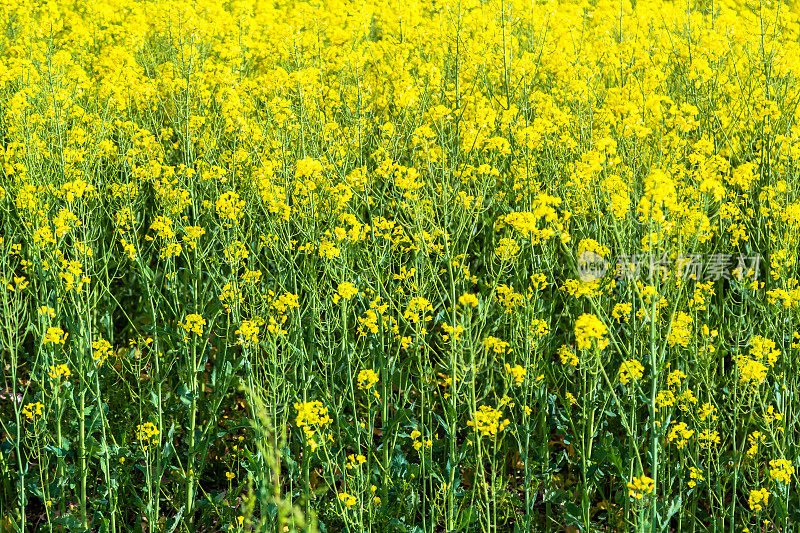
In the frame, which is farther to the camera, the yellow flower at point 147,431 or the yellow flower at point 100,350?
the yellow flower at point 100,350

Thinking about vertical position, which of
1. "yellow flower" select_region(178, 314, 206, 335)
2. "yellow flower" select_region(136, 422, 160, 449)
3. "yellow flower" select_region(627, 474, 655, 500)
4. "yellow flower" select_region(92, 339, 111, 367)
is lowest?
"yellow flower" select_region(136, 422, 160, 449)

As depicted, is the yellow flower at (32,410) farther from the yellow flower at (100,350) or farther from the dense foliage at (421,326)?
the yellow flower at (100,350)

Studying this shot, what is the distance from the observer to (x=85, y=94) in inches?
223

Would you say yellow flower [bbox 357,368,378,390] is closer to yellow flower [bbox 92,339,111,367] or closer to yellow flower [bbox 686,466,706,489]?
yellow flower [bbox 92,339,111,367]

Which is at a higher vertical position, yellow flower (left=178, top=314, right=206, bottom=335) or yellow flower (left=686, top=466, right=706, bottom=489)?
yellow flower (left=178, top=314, right=206, bottom=335)

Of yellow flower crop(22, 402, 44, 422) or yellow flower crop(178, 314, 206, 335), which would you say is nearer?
yellow flower crop(22, 402, 44, 422)

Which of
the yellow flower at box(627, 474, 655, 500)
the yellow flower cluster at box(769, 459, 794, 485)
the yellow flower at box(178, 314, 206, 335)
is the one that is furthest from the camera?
the yellow flower at box(178, 314, 206, 335)

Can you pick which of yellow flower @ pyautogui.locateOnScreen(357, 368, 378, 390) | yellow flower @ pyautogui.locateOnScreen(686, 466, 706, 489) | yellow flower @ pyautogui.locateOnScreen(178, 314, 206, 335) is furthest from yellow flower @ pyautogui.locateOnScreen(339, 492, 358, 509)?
yellow flower @ pyautogui.locateOnScreen(686, 466, 706, 489)

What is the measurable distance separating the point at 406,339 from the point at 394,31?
445 cm

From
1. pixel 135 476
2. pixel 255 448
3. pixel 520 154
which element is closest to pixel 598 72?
pixel 520 154

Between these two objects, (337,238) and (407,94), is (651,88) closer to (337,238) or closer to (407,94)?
(407,94)

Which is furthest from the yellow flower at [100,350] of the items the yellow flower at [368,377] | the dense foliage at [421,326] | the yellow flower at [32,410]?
the yellow flower at [368,377]

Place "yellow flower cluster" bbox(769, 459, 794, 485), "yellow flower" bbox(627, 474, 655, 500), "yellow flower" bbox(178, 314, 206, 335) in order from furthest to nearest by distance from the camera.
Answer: "yellow flower" bbox(178, 314, 206, 335) → "yellow flower cluster" bbox(769, 459, 794, 485) → "yellow flower" bbox(627, 474, 655, 500)

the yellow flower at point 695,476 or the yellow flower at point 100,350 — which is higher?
the yellow flower at point 100,350
